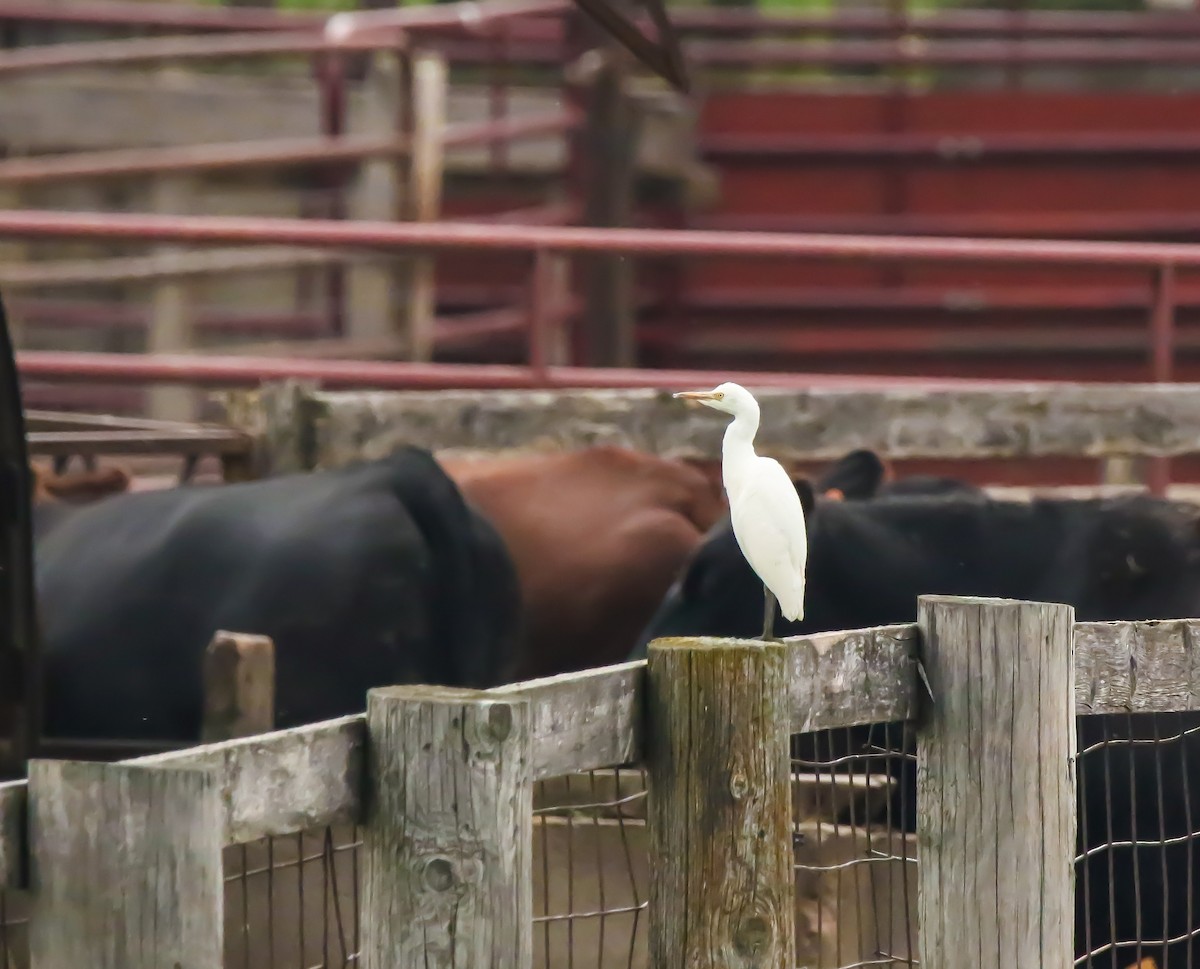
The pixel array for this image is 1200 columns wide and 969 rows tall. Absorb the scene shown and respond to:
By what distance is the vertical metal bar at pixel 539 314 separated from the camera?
17.2 feet

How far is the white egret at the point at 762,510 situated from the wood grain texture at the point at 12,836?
3.63 feet

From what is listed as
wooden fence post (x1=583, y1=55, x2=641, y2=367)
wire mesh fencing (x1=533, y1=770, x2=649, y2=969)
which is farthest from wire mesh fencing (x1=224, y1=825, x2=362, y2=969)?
wooden fence post (x1=583, y1=55, x2=641, y2=367)

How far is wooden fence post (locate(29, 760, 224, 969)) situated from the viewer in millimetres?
1626

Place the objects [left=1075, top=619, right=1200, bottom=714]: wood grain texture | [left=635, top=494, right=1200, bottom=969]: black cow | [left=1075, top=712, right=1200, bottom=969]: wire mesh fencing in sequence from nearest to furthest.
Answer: [left=1075, top=619, right=1200, bottom=714]: wood grain texture < [left=1075, top=712, right=1200, bottom=969]: wire mesh fencing < [left=635, top=494, right=1200, bottom=969]: black cow

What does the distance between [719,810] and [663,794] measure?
68 millimetres

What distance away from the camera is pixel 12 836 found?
1655 mm

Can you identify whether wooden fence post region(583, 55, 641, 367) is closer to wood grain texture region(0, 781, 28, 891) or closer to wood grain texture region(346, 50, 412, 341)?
wood grain texture region(346, 50, 412, 341)

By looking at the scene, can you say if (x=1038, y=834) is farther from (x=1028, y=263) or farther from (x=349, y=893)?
(x=1028, y=263)

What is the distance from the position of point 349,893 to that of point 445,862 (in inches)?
54.1

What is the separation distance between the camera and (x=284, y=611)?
14.0 feet

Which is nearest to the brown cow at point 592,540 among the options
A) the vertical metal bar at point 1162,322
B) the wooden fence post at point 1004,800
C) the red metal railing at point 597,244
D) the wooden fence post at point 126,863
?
the red metal railing at point 597,244

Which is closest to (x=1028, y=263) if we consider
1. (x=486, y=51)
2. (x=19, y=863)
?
(x=19, y=863)

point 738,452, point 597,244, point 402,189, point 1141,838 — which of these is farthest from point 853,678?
point 402,189

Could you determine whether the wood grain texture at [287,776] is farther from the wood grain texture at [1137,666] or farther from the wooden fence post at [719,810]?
the wood grain texture at [1137,666]
